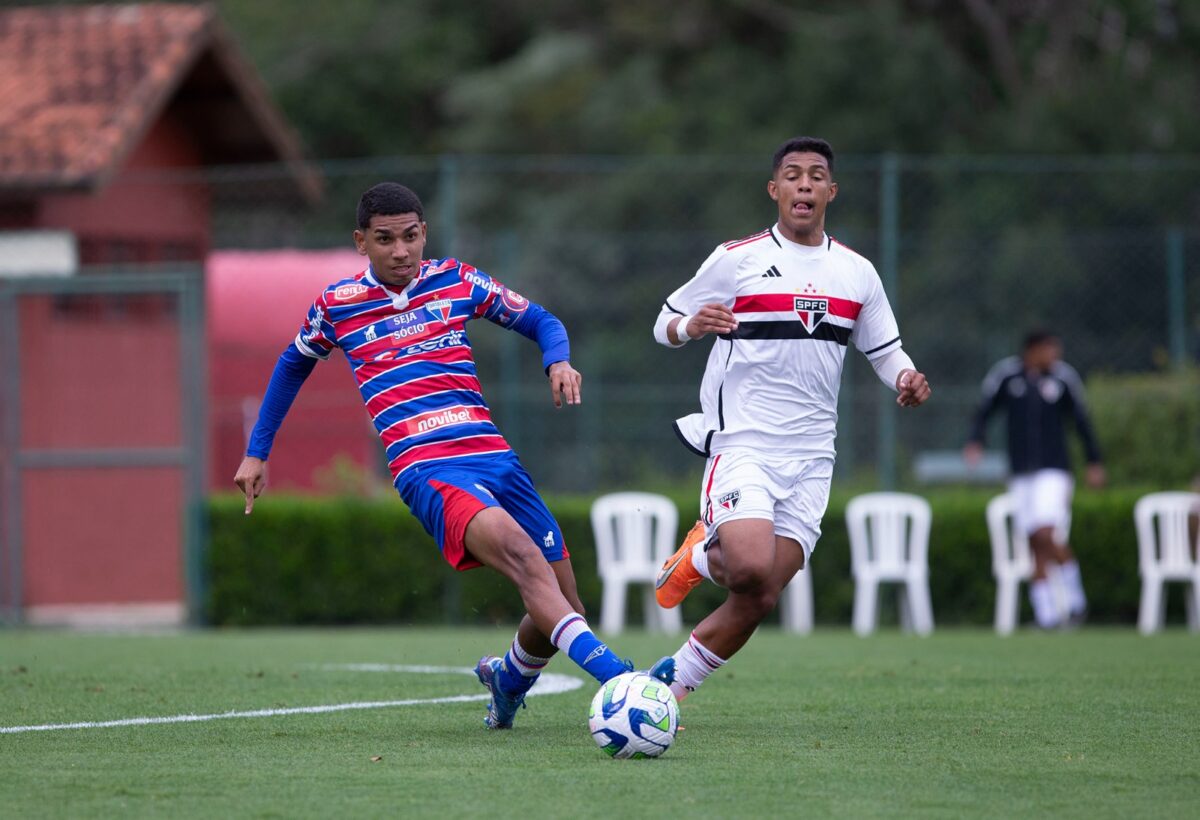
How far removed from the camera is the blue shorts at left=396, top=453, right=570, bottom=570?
6.31 m

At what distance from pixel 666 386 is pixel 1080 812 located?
13.7m

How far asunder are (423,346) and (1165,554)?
986 centimetres

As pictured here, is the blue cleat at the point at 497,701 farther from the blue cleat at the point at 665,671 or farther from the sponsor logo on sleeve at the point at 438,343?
the sponsor logo on sleeve at the point at 438,343

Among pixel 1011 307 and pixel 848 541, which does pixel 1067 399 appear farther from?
pixel 1011 307

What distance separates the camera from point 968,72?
93.2 feet

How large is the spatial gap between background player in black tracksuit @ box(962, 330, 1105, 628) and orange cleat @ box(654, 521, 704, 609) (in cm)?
764

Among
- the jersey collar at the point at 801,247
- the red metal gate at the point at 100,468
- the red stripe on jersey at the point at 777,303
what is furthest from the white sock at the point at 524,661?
the red metal gate at the point at 100,468

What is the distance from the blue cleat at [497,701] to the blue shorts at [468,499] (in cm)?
49

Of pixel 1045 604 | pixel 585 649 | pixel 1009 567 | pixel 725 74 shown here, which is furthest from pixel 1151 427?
pixel 725 74

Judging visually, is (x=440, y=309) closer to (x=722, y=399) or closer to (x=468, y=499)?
(x=468, y=499)

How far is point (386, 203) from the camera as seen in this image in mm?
6613

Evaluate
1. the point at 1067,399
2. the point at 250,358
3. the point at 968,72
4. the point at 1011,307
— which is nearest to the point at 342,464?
the point at 250,358

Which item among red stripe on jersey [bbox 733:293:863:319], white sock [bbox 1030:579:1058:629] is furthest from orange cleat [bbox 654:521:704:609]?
white sock [bbox 1030:579:1058:629]

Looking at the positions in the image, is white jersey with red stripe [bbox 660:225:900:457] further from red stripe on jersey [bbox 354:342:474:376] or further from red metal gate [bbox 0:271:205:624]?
red metal gate [bbox 0:271:205:624]
